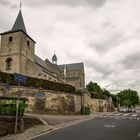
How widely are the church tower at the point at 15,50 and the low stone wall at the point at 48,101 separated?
15518 millimetres

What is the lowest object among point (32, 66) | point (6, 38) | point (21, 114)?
point (21, 114)

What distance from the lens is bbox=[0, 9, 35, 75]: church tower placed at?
4244cm

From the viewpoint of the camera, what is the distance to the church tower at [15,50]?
42438mm

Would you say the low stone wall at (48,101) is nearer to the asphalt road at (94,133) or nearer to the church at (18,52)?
the asphalt road at (94,133)

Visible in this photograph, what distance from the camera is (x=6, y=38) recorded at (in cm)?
4491

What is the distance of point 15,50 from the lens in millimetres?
42969

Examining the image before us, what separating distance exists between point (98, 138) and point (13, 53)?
3559cm

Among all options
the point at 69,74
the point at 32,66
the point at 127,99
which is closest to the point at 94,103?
the point at 32,66

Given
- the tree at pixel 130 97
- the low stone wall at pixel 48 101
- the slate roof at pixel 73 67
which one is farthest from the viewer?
the tree at pixel 130 97

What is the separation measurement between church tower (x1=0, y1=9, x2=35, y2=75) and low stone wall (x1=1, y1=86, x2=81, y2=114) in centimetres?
1552

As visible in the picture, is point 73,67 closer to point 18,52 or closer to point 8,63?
point 8,63

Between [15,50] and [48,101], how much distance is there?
19634 mm

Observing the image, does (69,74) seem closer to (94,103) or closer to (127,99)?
(127,99)

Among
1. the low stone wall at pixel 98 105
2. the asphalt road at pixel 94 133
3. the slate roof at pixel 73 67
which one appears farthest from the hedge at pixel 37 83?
the slate roof at pixel 73 67
